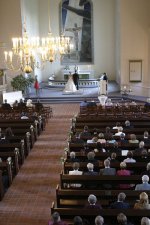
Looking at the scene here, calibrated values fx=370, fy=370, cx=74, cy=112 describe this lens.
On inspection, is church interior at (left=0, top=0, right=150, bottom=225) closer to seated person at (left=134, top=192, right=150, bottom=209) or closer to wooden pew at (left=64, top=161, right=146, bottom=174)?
wooden pew at (left=64, top=161, right=146, bottom=174)

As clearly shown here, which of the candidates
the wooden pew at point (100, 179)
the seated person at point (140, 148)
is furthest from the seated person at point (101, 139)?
the wooden pew at point (100, 179)

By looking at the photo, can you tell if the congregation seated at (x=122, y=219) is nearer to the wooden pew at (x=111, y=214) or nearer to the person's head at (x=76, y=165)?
the wooden pew at (x=111, y=214)

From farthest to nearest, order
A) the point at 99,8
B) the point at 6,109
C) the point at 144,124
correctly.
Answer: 1. the point at 99,8
2. the point at 6,109
3. the point at 144,124

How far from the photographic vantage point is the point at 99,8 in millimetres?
27766

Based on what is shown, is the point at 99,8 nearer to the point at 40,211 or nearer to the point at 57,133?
the point at 57,133

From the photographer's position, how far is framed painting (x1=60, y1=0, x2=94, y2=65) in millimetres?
27984

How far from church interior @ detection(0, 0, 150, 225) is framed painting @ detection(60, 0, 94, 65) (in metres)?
0.07

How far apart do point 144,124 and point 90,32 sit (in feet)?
51.3

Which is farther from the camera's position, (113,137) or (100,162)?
(113,137)

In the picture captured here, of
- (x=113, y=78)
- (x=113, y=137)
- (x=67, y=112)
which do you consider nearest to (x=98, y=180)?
(x=113, y=137)

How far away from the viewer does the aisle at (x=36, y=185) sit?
849 centimetres

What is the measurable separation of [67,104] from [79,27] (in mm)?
8836

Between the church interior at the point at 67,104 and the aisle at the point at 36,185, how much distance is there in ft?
0.08

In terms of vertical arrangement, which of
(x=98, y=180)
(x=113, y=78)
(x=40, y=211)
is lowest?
(x=40, y=211)
